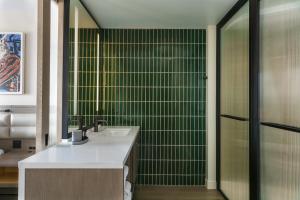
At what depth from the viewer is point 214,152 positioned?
388 centimetres

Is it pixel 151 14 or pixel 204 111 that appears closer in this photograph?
pixel 151 14

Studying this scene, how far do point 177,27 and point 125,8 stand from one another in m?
1.05

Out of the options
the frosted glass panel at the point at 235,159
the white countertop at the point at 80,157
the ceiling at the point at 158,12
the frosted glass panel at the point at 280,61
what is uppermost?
the ceiling at the point at 158,12

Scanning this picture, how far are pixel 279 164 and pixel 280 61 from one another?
78 cm

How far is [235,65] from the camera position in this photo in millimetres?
3137

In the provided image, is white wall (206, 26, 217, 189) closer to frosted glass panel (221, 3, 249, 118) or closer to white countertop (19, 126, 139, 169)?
frosted glass panel (221, 3, 249, 118)

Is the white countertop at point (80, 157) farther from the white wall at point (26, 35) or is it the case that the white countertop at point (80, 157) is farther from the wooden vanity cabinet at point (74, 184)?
the white wall at point (26, 35)

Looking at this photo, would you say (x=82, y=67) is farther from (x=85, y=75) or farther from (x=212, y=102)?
(x=212, y=102)

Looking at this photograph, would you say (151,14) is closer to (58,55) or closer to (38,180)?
(58,55)

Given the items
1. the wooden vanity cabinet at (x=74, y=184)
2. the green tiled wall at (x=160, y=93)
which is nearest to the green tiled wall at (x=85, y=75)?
the green tiled wall at (x=160, y=93)

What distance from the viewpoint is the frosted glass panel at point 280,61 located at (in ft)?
5.97

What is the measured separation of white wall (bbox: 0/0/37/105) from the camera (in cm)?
249

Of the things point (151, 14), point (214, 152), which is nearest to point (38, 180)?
point (151, 14)

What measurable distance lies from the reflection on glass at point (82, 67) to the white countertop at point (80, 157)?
1.45 feet
